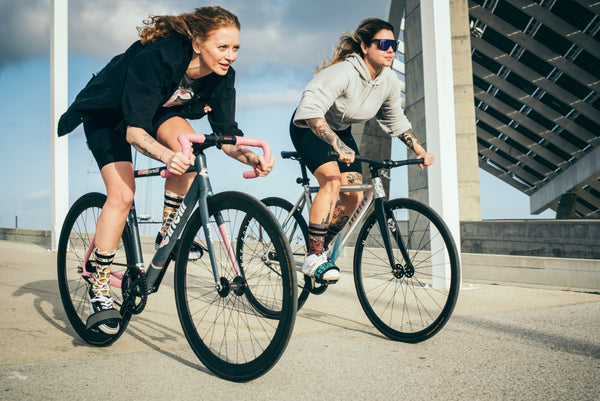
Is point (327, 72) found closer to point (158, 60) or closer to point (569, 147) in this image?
point (158, 60)

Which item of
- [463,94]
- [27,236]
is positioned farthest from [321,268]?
[463,94]

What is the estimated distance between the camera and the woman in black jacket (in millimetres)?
2557

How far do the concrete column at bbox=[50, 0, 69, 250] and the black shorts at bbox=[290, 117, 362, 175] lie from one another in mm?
7132

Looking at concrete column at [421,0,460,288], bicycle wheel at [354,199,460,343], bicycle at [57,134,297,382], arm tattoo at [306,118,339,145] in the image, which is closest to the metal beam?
concrete column at [421,0,460,288]

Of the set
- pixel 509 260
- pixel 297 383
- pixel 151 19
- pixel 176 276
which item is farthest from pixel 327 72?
pixel 509 260

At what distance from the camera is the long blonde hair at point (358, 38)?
3535mm

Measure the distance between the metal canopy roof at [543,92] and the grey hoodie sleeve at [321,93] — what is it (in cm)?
2600

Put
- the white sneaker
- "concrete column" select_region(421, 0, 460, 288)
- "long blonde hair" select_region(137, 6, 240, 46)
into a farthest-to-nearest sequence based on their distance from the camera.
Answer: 1. "concrete column" select_region(421, 0, 460, 288)
2. the white sneaker
3. "long blonde hair" select_region(137, 6, 240, 46)

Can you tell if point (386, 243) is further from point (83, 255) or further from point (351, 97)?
point (83, 255)

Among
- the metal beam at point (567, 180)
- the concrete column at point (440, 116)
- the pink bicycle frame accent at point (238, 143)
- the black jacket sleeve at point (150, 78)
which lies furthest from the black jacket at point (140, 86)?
the metal beam at point (567, 180)

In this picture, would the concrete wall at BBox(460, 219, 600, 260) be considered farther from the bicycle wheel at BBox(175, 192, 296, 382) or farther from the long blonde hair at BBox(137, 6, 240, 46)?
the long blonde hair at BBox(137, 6, 240, 46)

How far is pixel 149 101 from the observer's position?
2547 millimetres

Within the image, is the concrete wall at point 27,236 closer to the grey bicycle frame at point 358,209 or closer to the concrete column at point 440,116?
the concrete column at point 440,116

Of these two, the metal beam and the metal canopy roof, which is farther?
the metal beam
